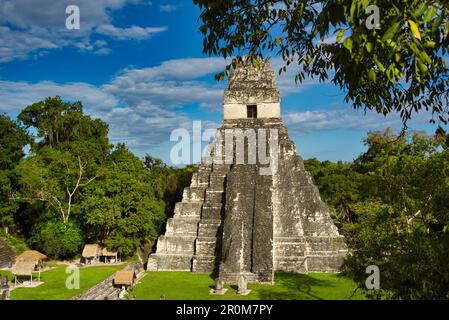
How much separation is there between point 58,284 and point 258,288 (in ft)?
19.8

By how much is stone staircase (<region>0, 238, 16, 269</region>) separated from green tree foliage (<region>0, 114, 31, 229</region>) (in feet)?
8.60

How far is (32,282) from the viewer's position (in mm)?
12938

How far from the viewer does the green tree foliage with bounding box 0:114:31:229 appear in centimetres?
1952

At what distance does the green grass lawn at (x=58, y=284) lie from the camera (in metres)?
11.1

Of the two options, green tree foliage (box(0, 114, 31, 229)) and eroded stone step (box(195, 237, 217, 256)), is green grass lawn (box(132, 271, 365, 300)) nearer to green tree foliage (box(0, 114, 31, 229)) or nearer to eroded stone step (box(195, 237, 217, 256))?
eroded stone step (box(195, 237, 217, 256))

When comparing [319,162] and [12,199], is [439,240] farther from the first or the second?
[319,162]

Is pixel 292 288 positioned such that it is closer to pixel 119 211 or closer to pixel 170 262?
pixel 170 262

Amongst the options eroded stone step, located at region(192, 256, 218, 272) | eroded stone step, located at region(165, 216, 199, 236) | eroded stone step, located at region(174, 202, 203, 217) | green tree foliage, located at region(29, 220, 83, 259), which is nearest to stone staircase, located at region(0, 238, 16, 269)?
green tree foliage, located at region(29, 220, 83, 259)

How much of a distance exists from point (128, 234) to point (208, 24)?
13.9 meters

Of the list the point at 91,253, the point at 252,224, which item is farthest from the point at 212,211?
the point at 91,253

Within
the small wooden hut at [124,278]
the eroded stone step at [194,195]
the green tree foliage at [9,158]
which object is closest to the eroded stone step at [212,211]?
the eroded stone step at [194,195]

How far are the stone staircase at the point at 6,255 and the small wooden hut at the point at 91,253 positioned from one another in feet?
9.08

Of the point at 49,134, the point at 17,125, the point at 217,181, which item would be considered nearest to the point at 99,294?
the point at 217,181

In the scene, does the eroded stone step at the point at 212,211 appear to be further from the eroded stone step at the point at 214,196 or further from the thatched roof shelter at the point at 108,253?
the thatched roof shelter at the point at 108,253
